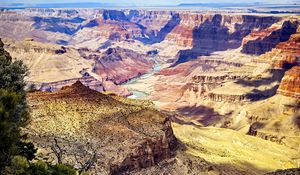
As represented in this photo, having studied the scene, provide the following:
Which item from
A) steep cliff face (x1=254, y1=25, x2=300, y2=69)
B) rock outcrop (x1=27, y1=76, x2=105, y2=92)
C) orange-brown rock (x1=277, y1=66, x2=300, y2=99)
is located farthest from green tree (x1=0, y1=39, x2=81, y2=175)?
rock outcrop (x1=27, y1=76, x2=105, y2=92)

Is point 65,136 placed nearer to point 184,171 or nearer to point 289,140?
point 184,171

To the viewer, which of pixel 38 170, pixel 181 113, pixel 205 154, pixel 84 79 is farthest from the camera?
pixel 84 79

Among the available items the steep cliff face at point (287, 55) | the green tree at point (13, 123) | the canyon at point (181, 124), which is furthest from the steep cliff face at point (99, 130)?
the steep cliff face at point (287, 55)

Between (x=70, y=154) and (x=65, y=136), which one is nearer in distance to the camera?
(x=70, y=154)

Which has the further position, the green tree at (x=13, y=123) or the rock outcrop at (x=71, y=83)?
the rock outcrop at (x=71, y=83)

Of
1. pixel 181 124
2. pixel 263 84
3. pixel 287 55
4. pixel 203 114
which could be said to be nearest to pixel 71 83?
pixel 203 114

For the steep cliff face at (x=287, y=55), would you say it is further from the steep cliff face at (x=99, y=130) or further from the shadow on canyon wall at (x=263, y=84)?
the steep cliff face at (x=99, y=130)

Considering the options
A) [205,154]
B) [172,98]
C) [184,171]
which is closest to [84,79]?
[172,98]
